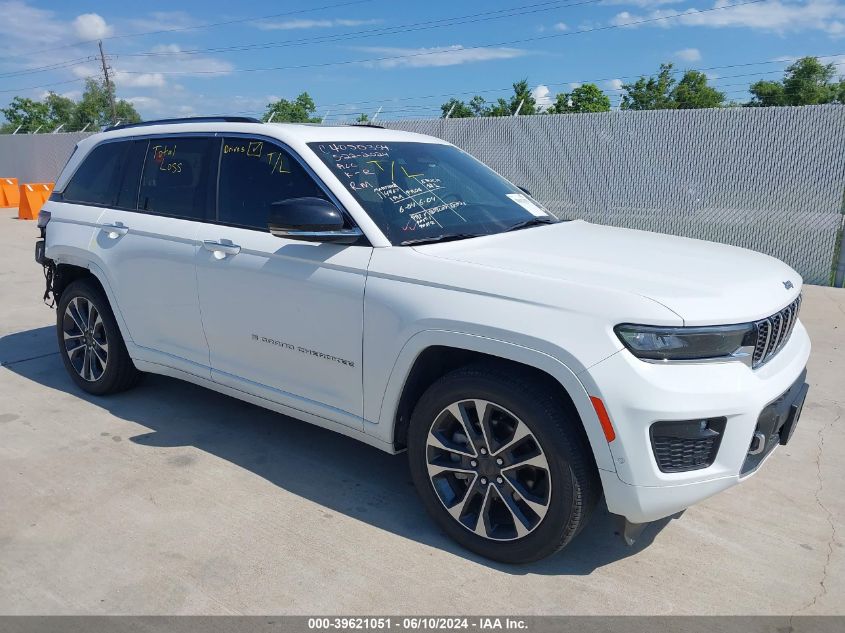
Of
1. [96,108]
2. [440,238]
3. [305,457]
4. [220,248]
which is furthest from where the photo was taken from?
[96,108]

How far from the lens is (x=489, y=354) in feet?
9.61

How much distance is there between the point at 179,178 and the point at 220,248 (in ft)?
2.55

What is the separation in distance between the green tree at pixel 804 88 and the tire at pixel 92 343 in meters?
46.9

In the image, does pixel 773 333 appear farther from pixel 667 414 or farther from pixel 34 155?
pixel 34 155

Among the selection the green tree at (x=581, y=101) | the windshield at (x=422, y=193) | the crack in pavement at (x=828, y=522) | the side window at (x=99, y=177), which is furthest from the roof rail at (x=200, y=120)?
the green tree at (x=581, y=101)

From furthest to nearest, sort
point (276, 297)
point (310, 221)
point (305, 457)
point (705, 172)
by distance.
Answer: point (705, 172)
point (305, 457)
point (276, 297)
point (310, 221)

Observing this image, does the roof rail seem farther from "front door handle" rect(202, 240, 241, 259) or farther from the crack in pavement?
the crack in pavement

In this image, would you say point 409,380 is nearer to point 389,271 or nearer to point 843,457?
point 389,271

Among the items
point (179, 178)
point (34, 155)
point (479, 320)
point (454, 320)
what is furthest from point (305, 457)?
Result: point (34, 155)

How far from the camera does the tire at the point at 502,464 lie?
110 inches

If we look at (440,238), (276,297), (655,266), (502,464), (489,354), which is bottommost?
(502,464)

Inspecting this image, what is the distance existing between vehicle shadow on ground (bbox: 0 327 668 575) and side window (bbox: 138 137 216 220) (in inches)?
54.9

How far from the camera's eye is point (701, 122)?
10.9 metres

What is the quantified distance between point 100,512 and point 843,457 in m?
4.23
